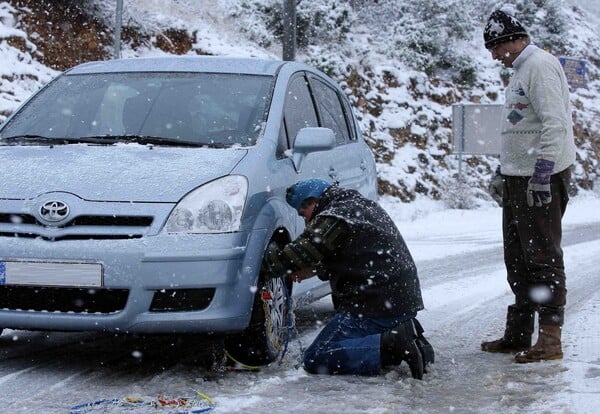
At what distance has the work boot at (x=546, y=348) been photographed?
502cm

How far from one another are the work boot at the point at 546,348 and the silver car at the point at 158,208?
4.29 ft

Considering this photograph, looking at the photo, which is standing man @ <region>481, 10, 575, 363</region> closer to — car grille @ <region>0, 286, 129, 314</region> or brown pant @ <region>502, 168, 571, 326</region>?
brown pant @ <region>502, 168, 571, 326</region>

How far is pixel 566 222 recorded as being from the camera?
16625mm

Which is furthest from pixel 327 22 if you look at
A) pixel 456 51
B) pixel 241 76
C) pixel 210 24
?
pixel 241 76

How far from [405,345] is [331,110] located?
2.54 metres

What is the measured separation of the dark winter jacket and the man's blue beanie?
0.04m

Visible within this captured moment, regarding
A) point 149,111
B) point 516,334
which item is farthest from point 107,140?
point 516,334

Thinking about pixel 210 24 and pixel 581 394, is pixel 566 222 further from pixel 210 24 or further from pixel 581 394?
pixel 581 394

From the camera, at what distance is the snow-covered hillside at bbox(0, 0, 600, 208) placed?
14656mm

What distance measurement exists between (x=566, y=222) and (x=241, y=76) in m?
12.2

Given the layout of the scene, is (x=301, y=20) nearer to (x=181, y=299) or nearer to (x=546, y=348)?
(x=546, y=348)


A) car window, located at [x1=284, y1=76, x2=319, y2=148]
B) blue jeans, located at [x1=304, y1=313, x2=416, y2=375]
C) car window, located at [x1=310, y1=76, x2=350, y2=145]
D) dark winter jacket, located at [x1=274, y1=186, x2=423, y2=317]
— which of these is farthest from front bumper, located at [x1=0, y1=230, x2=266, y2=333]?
car window, located at [x1=310, y1=76, x2=350, y2=145]

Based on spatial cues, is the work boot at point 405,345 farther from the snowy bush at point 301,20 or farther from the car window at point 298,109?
the snowy bush at point 301,20

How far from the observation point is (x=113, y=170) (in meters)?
4.48
